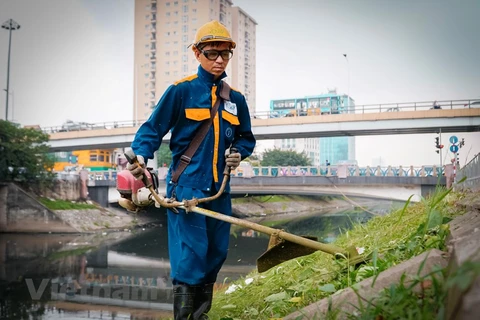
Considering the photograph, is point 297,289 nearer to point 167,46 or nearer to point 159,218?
point 159,218

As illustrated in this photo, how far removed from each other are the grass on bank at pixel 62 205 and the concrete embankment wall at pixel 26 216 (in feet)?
2.62

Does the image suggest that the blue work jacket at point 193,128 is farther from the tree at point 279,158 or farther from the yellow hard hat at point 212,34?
the tree at point 279,158

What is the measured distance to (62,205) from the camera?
1153 inches

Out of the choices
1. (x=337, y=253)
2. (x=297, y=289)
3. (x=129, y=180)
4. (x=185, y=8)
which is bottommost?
(x=297, y=289)

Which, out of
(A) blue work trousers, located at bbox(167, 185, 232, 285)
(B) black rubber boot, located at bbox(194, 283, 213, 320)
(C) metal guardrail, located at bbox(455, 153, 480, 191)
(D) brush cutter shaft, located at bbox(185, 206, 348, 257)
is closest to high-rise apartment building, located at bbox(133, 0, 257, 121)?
(C) metal guardrail, located at bbox(455, 153, 480, 191)

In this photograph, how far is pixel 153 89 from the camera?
8094 cm

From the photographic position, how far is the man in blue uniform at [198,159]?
10.1 feet

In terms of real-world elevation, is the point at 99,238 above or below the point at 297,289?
below

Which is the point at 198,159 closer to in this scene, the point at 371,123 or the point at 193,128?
the point at 193,128

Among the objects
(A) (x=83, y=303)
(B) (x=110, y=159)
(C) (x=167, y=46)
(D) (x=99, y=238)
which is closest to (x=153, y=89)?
(C) (x=167, y=46)

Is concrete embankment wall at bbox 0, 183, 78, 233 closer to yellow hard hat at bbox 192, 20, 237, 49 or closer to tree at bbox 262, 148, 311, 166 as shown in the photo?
yellow hard hat at bbox 192, 20, 237, 49

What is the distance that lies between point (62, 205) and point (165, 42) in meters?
55.6

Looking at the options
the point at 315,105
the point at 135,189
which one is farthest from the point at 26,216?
the point at 315,105

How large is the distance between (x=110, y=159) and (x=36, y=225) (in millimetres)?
32804
